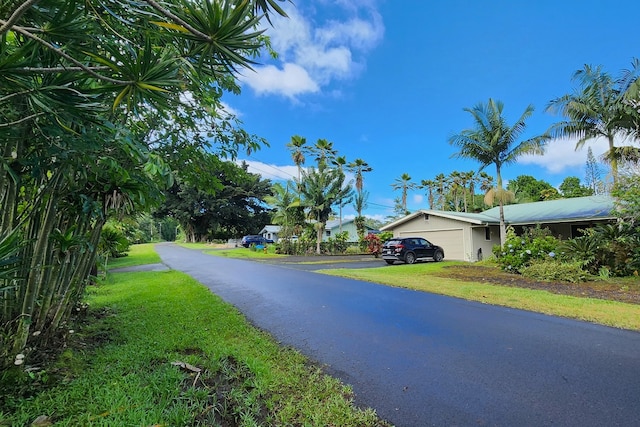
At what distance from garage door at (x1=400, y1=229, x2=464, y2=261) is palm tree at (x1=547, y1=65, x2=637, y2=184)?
7785mm

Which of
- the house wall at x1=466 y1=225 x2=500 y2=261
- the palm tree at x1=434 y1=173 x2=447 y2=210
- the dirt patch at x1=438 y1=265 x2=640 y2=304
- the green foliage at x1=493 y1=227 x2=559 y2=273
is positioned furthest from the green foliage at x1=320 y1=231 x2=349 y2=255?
the palm tree at x1=434 y1=173 x2=447 y2=210

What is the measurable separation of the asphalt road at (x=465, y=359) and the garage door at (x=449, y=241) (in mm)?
13565

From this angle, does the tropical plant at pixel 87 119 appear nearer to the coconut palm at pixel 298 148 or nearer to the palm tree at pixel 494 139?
the palm tree at pixel 494 139

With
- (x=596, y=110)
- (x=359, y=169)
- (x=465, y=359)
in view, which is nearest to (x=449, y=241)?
(x=596, y=110)

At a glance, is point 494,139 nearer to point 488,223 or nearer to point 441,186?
point 488,223

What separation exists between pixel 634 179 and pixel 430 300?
1001 centimetres

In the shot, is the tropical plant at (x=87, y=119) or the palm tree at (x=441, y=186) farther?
the palm tree at (x=441, y=186)

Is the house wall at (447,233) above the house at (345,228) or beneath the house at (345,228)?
beneath

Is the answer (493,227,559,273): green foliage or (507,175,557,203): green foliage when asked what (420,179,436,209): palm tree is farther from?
(493,227,559,273): green foliage

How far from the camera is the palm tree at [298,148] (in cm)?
2906

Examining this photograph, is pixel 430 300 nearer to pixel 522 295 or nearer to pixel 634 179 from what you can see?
pixel 522 295

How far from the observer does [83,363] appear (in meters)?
3.68

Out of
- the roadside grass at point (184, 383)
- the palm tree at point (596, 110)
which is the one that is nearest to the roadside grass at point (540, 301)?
the roadside grass at point (184, 383)

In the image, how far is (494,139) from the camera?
17281mm
